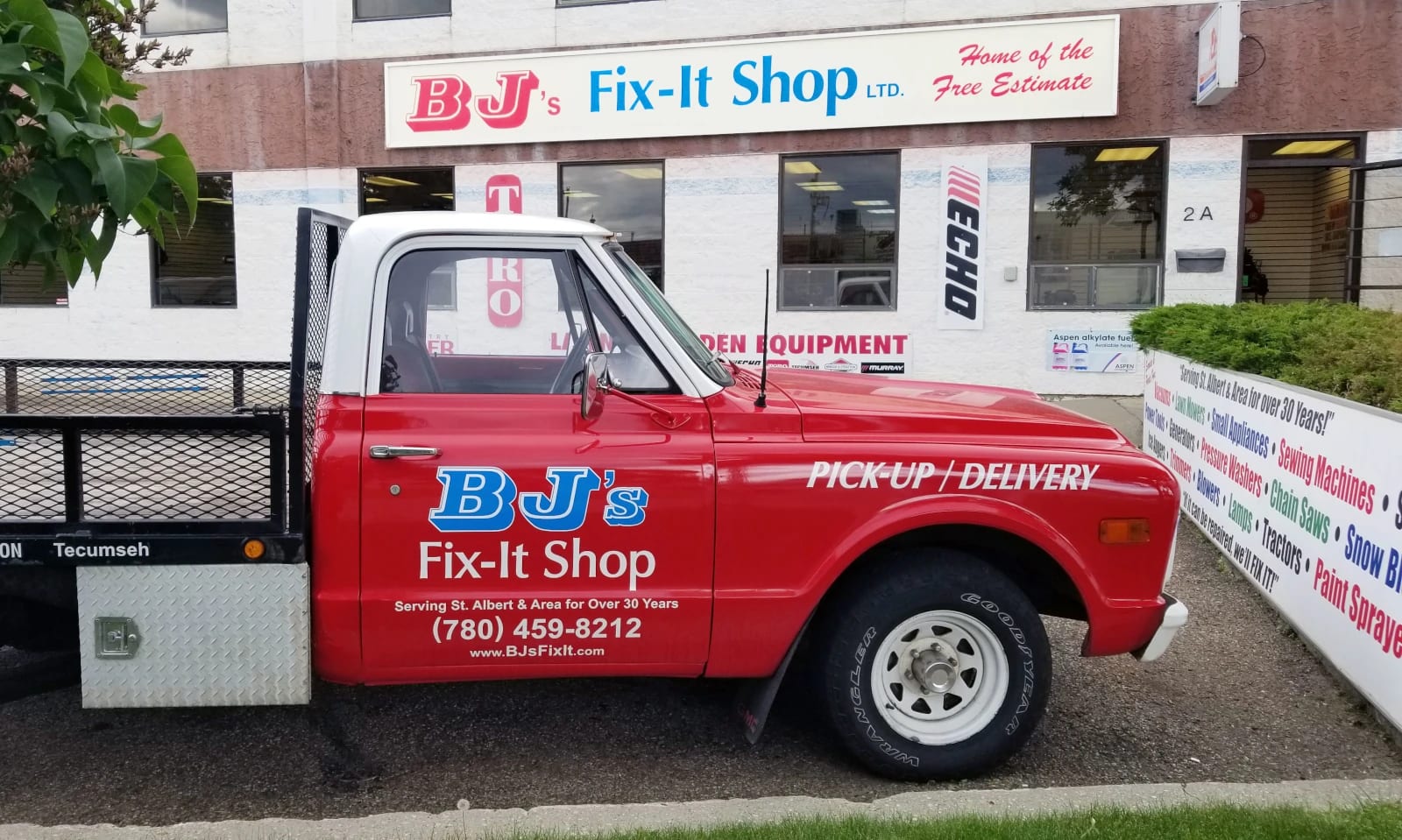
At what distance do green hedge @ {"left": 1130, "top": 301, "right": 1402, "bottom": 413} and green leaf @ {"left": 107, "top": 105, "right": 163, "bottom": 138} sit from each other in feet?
17.4

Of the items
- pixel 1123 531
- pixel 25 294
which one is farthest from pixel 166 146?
pixel 25 294

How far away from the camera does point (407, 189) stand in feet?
48.6

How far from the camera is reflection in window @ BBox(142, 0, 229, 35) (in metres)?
15.2

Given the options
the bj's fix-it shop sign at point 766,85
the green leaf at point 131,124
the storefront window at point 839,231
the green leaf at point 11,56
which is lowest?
the green leaf at point 131,124

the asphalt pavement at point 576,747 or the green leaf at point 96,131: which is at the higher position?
the green leaf at point 96,131

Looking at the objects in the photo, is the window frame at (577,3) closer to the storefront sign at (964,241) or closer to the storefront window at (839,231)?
the storefront window at (839,231)

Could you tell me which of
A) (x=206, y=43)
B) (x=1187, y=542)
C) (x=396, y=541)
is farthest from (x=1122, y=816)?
(x=206, y=43)

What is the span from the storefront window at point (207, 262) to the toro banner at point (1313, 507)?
12.6 metres

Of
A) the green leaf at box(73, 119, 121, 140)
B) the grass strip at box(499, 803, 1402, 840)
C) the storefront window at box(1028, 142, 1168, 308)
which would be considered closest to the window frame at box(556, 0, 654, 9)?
the storefront window at box(1028, 142, 1168, 308)

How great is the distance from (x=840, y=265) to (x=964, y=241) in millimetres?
1506

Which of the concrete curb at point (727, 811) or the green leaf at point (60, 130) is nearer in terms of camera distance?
the green leaf at point (60, 130)

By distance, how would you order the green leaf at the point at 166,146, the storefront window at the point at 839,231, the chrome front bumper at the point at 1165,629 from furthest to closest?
the storefront window at the point at 839,231
the chrome front bumper at the point at 1165,629
the green leaf at the point at 166,146

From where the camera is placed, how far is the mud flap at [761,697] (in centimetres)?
391

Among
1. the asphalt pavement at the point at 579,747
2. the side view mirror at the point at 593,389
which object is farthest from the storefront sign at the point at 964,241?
the side view mirror at the point at 593,389
